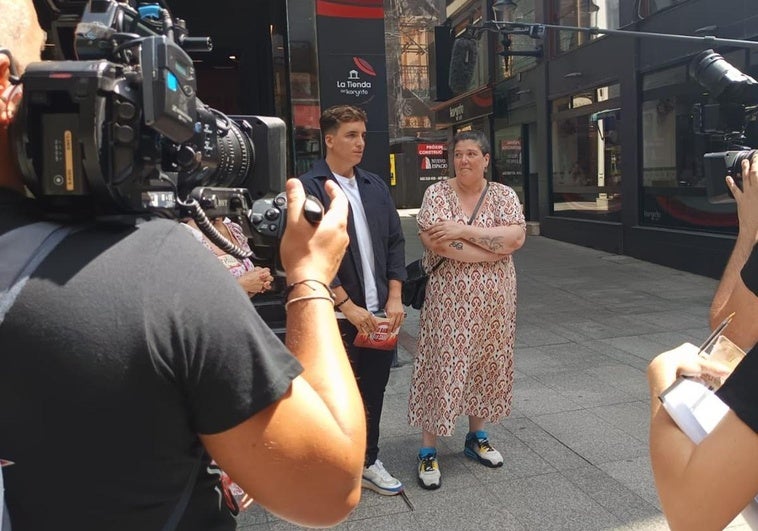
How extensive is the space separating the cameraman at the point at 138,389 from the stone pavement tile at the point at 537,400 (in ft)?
12.3

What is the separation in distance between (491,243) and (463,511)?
1.38 meters

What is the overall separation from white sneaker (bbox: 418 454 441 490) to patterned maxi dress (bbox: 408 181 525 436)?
0.15 m

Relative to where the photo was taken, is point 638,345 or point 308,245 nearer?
point 308,245

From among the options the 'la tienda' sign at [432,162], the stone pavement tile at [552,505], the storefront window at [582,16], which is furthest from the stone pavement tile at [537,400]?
the 'la tienda' sign at [432,162]

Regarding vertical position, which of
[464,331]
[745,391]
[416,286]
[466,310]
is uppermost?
[745,391]

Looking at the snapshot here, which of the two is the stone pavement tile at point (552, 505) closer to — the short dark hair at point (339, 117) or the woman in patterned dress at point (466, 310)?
the woman in patterned dress at point (466, 310)

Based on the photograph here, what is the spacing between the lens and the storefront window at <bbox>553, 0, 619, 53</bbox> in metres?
12.5

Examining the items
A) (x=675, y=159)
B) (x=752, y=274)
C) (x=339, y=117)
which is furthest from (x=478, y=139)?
(x=675, y=159)

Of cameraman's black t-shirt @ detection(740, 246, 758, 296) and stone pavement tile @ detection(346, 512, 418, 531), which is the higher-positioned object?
cameraman's black t-shirt @ detection(740, 246, 758, 296)

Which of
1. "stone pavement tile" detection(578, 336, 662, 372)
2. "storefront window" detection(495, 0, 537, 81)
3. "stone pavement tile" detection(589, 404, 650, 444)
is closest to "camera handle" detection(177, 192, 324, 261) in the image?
"stone pavement tile" detection(589, 404, 650, 444)

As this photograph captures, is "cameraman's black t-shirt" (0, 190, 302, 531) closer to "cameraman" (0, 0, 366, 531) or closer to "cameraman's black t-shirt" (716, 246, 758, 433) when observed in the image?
"cameraman" (0, 0, 366, 531)

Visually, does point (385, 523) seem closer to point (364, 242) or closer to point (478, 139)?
point (364, 242)

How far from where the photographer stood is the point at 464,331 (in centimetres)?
362

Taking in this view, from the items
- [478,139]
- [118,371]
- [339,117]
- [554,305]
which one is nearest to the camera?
[118,371]
